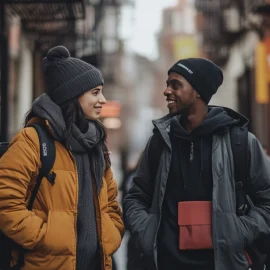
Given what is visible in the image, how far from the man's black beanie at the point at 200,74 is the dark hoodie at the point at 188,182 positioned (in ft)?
0.58

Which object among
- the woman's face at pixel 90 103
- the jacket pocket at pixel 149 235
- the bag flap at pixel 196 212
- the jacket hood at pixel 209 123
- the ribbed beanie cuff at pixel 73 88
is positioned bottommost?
the jacket pocket at pixel 149 235

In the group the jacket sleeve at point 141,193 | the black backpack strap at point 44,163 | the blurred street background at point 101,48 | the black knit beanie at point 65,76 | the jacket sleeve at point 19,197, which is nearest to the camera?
the jacket sleeve at point 19,197

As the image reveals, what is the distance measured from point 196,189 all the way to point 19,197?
41.9 inches

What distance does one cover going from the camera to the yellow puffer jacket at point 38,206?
12.5 feet

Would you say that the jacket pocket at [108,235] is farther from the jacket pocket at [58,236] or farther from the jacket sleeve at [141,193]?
the jacket pocket at [58,236]

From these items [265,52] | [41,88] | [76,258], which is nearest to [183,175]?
[76,258]

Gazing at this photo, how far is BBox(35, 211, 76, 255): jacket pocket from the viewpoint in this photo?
3859 millimetres

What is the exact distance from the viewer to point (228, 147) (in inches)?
163

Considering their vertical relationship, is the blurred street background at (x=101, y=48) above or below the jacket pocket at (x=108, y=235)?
above

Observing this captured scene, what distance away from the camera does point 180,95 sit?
421 centimetres

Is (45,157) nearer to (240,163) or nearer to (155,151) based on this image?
(155,151)

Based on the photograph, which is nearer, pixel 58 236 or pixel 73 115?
pixel 58 236

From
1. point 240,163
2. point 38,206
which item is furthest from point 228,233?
point 38,206

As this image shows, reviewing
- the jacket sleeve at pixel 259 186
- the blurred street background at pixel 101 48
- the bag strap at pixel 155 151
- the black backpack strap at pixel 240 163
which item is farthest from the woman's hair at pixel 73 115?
the blurred street background at pixel 101 48
